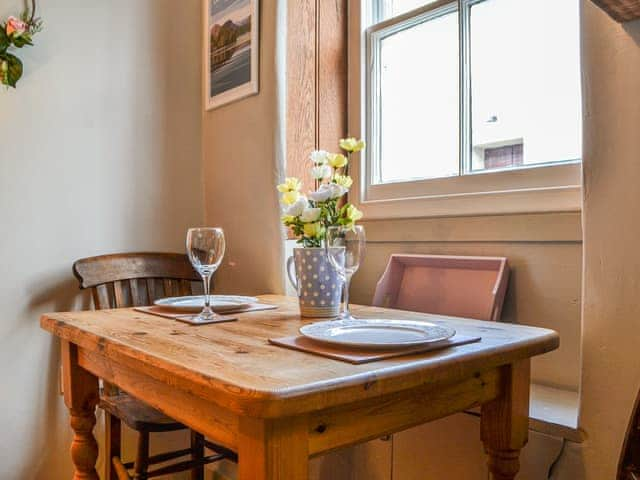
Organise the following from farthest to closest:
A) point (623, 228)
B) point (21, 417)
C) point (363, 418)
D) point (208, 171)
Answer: point (208, 171), point (21, 417), point (623, 228), point (363, 418)

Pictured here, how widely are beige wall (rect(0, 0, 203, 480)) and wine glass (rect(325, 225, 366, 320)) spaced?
1094 mm

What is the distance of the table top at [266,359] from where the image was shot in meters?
0.67

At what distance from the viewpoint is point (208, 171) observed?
7.06ft

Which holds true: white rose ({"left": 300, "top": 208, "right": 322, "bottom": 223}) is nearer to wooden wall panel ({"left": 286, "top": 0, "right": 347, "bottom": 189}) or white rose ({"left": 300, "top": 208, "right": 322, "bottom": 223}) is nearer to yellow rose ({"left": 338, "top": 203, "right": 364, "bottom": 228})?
yellow rose ({"left": 338, "top": 203, "right": 364, "bottom": 228})

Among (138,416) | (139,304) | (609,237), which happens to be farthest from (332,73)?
(138,416)

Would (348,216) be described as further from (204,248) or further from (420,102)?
(420,102)

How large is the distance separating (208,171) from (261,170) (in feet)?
1.24

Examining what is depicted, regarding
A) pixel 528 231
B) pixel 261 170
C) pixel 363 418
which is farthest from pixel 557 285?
pixel 261 170

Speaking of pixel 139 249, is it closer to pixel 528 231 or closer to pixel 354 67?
pixel 354 67

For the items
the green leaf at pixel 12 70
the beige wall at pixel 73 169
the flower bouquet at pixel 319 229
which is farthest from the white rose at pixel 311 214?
the green leaf at pixel 12 70

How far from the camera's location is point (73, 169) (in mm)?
1825

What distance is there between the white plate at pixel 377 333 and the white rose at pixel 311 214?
291mm

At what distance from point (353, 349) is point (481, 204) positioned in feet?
2.51

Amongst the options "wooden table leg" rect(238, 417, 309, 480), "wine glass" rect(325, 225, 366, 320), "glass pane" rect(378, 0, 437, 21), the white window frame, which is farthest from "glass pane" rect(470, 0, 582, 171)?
"wooden table leg" rect(238, 417, 309, 480)
